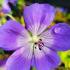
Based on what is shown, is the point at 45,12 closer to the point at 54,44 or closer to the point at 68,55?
the point at 54,44

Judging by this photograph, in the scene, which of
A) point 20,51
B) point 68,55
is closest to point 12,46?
point 20,51

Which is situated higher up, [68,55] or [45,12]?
[45,12]

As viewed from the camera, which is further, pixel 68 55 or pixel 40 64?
pixel 68 55

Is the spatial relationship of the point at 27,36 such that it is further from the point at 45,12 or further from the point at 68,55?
the point at 68,55

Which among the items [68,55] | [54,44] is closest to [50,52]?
[54,44]

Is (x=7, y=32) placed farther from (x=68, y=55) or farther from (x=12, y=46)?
(x=68, y=55)

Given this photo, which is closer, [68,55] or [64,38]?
[64,38]
